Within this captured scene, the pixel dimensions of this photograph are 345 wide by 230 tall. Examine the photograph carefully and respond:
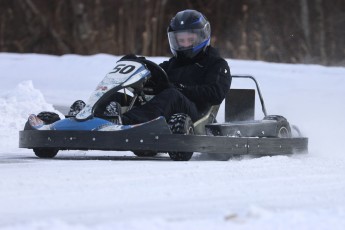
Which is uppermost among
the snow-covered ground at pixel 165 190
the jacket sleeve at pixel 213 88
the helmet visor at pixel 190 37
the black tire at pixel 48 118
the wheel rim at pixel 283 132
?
the helmet visor at pixel 190 37

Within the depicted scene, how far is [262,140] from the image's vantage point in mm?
7547

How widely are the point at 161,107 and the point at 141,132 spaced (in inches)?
14.8

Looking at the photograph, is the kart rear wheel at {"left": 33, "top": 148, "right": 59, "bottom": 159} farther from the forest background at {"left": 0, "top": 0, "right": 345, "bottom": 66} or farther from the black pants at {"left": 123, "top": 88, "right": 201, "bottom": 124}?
the forest background at {"left": 0, "top": 0, "right": 345, "bottom": 66}

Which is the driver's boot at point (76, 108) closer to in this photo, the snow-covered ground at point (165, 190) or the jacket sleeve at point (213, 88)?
the snow-covered ground at point (165, 190)

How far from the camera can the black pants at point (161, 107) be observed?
691 centimetres

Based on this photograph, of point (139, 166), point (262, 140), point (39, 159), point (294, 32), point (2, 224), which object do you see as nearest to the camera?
point (2, 224)

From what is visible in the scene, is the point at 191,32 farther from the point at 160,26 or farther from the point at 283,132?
the point at 160,26

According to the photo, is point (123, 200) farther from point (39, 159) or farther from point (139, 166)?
point (39, 159)

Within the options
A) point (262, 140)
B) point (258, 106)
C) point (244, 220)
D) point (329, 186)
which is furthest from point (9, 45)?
point (244, 220)

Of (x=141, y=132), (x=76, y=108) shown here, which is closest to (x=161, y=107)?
(x=141, y=132)

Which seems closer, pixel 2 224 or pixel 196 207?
pixel 2 224

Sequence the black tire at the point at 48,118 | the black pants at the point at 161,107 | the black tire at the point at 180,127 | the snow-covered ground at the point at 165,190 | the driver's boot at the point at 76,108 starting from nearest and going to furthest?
the snow-covered ground at the point at 165,190
the black tire at the point at 180,127
the black pants at the point at 161,107
the black tire at the point at 48,118
the driver's boot at the point at 76,108

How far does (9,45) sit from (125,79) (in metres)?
13.7

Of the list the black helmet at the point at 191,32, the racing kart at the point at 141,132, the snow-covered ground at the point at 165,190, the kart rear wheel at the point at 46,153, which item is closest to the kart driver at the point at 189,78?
the black helmet at the point at 191,32
